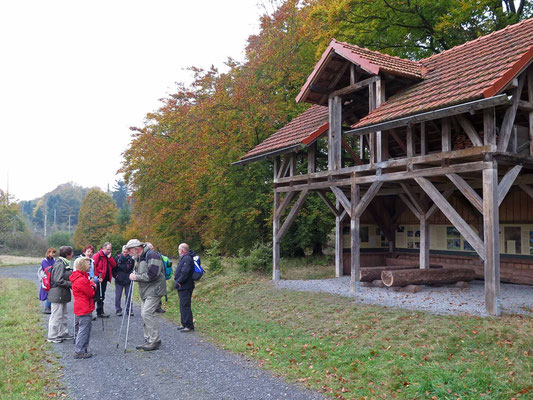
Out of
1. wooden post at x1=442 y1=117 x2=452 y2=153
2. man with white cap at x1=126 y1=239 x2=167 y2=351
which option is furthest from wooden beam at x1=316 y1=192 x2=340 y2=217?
man with white cap at x1=126 y1=239 x2=167 y2=351

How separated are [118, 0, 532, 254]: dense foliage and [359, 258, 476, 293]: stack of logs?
7.47 metres

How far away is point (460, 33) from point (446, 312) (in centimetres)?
1531

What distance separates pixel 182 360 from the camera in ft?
24.2

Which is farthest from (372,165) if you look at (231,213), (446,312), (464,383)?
(231,213)

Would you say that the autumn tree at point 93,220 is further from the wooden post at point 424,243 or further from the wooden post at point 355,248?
the wooden post at point 355,248

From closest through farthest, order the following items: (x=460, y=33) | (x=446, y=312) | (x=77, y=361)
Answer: (x=77, y=361), (x=446, y=312), (x=460, y=33)

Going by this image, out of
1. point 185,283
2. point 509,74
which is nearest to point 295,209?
point 185,283

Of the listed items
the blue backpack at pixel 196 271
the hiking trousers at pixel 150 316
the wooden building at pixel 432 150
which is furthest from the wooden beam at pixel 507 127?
the hiking trousers at pixel 150 316

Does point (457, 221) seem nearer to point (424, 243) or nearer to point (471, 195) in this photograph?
point (471, 195)

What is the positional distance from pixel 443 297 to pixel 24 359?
361 inches

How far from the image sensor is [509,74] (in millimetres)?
8469

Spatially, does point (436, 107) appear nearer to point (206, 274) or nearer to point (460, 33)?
point (206, 274)

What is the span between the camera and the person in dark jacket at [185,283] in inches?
372

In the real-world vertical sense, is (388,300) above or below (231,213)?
below
